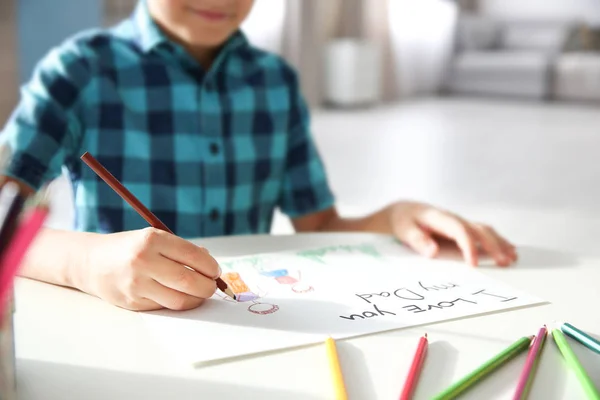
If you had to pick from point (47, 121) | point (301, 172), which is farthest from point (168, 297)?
point (301, 172)

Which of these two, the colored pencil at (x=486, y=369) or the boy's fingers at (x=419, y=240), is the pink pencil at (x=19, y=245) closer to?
the colored pencil at (x=486, y=369)

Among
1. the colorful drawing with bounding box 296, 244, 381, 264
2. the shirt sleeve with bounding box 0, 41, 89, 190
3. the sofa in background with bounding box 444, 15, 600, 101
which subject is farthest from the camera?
the sofa in background with bounding box 444, 15, 600, 101

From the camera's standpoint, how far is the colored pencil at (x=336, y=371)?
34 centimetres

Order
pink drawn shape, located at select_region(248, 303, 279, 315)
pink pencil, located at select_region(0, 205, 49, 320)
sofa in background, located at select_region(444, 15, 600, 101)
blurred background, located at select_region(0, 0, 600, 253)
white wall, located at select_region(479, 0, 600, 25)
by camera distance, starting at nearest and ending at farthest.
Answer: pink pencil, located at select_region(0, 205, 49, 320), pink drawn shape, located at select_region(248, 303, 279, 315), blurred background, located at select_region(0, 0, 600, 253), sofa in background, located at select_region(444, 15, 600, 101), white wall, located at select_region(479, 0, 600, 25)

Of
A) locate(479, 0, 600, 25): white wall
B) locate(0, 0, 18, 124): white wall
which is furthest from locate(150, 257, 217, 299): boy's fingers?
locate(479, 0, 600, 25): white wall

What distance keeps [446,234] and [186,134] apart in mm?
338

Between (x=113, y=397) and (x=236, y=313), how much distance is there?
127 mm

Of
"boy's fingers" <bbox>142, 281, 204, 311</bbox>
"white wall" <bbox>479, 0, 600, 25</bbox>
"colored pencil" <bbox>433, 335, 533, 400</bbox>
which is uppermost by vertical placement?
"white wall" <bbox>479, 0, 600, 25</bbox>

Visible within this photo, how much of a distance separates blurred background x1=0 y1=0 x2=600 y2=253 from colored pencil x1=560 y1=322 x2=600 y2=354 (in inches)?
34.8

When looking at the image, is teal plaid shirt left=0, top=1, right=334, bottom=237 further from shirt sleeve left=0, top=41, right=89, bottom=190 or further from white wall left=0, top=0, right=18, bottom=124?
white wall left=0, top=0, right=18, bottom=124

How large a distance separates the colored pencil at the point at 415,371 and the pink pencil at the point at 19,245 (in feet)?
0.64

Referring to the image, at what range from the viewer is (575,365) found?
14.7 inches

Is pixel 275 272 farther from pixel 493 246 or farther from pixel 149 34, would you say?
pixel 149 34

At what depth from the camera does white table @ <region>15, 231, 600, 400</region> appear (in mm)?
345
